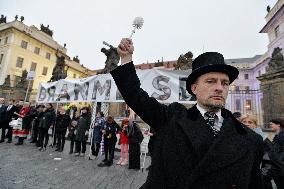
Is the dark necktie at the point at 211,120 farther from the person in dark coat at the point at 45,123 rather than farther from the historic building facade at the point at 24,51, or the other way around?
the historic building facade at the point at 24,51

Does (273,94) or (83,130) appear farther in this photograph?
(273,94)

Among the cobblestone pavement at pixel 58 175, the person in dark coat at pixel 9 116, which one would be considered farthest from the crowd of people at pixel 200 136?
the person in dark coat at pixel 9 116

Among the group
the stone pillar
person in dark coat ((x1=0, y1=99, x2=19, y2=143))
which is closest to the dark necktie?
the stone pillar

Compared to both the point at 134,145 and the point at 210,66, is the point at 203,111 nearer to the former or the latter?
the point at 210,66

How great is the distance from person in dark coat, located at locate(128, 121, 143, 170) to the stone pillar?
562 cm

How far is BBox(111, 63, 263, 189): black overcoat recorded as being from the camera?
1.58m

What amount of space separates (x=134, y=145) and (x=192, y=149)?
260 inches

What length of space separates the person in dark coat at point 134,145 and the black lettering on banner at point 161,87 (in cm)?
152

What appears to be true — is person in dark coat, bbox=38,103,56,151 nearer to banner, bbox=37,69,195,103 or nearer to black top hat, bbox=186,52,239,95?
banner, bbox=37,69,195,103

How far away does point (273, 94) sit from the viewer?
31.3 ft

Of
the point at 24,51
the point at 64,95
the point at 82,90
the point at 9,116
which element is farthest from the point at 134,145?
the point at 24,51

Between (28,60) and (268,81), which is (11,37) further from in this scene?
(268,81)

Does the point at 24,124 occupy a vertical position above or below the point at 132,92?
below

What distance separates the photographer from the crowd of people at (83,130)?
8.34 metres
